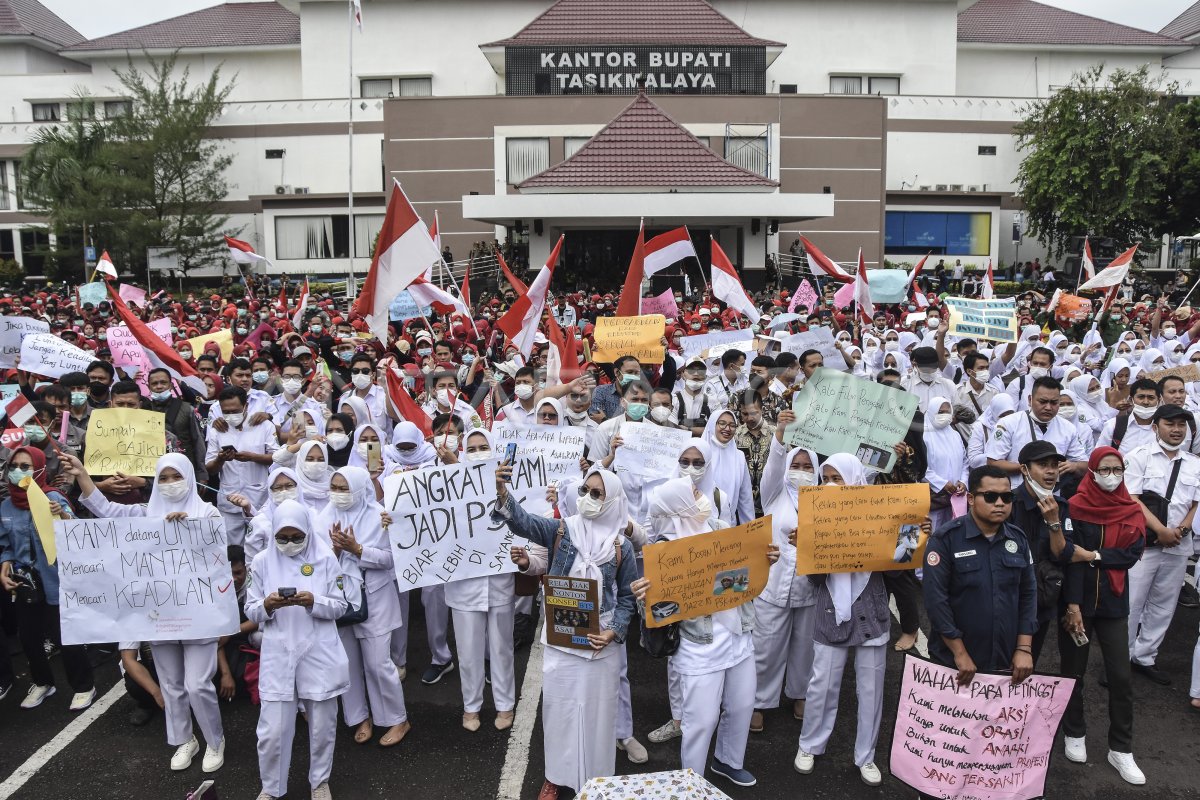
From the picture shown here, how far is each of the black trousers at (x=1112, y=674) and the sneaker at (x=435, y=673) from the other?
4052mm

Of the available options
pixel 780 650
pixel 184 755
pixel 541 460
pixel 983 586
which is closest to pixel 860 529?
pixel 983 586

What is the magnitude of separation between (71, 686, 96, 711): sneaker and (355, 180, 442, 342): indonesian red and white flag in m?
3.92

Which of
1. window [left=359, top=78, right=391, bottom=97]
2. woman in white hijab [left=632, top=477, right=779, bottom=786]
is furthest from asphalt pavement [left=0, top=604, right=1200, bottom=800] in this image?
window [left=359, top=78, right=391, bottom=97]

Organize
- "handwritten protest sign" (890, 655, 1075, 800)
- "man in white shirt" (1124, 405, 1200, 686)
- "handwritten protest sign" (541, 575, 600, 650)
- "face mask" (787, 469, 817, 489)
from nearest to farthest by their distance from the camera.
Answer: "handwritten protest sign" (890, 655, 1075, 800), "handwritten protest sign" (541, 575, 600, 650), "face mask" (787, 469, 817, 489), "man in white shirt" (1124, 405, 1200, 686)

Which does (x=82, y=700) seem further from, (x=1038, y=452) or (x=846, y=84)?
(x=846, y=84)

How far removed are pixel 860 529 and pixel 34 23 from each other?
192 feet

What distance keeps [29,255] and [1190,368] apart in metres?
48.0

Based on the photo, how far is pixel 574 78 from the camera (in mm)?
34438

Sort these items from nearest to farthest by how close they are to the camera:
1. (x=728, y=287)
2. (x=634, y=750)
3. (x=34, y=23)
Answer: (x=634, y=750) → (x=728, y=287) → (x=34, y=23)

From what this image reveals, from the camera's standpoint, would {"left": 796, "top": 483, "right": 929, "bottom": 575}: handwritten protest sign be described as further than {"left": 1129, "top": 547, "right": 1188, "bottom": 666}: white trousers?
No

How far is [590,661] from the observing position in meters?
4.78

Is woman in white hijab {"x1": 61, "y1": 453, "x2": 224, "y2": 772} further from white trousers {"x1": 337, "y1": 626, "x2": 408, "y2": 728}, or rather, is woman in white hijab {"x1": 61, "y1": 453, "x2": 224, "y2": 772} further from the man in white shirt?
the man in white shirt

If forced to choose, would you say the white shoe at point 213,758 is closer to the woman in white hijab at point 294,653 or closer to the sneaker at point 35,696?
the woman in white hijab at point 294,653

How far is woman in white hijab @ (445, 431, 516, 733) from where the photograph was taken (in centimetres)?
583
